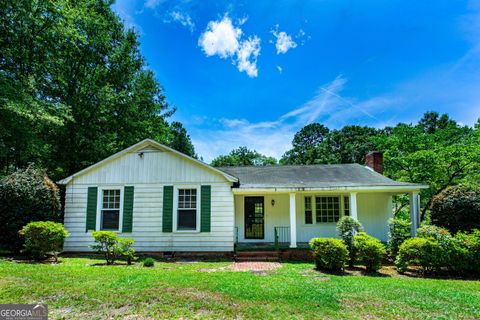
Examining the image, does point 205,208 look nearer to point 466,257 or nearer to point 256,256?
point 256,256

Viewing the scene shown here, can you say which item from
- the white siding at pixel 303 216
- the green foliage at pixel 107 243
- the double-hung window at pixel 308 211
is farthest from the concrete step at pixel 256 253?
the green foliage at pixel 107 243

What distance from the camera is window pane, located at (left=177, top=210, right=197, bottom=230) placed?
1134 centimetres

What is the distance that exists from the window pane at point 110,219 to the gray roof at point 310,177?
5215 millimetres

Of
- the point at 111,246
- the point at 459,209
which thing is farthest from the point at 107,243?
the point at 459,209

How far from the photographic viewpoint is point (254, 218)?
507 inches

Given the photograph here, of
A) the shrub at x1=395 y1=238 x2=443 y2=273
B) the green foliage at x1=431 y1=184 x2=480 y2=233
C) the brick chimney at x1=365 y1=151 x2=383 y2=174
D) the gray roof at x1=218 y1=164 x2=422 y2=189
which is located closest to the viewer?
the shrub at x1=395 y1=238 x2=443 y2=273

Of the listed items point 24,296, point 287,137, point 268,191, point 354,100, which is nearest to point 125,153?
point 268,191

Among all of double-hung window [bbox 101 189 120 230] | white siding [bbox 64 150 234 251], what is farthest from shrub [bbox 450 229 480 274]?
double-hung window [bbox 101 189 120 230]

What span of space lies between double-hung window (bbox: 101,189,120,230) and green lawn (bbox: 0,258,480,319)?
13.8 feet

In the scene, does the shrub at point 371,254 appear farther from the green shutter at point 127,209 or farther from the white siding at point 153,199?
the green shutter at point 127,209

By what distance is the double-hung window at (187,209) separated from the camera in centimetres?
1134

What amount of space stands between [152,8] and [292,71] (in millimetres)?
8457

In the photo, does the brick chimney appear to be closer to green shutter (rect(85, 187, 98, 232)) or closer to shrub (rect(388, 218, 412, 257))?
shrub (rect(388, 218, 412, 257))

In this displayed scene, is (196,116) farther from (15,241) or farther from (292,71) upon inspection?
(15,241)
